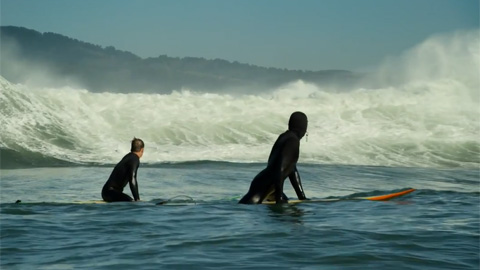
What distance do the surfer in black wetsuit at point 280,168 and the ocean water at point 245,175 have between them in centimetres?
28

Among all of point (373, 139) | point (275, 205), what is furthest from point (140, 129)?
point (275, 205)

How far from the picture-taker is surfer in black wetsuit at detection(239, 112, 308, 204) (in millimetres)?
10414

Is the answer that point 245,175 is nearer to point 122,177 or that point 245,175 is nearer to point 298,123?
point 122,177

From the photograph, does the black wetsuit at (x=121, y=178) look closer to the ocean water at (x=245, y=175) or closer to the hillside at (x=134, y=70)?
the ocean water at (x=245, y=175)

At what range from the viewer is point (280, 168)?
10.4 m

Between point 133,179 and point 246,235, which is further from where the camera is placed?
point 133,179

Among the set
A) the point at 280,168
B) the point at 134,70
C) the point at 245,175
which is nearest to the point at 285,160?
the point at 280,168

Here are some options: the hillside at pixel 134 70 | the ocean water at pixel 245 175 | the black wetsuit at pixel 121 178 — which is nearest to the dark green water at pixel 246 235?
the ocean water at pixel 245 175

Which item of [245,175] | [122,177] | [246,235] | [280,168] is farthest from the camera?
[245,175]

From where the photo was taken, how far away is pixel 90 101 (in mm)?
32094

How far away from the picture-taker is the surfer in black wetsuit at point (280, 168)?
410 inches

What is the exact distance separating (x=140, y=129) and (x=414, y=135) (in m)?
9.64

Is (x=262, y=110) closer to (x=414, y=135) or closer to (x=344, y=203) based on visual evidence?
(x=414, y=135)

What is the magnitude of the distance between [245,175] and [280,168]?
10.2 metres
